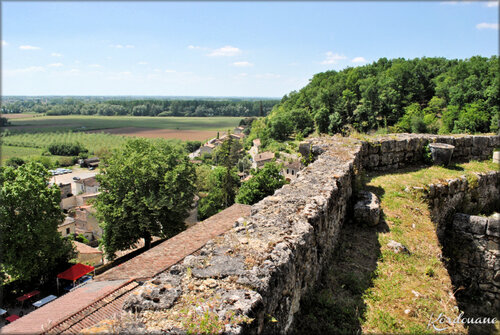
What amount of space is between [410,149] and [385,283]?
23.2 feet

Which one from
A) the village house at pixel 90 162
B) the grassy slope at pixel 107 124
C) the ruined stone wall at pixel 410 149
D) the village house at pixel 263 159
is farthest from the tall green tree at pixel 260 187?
the grassy slope at pixel 107 124

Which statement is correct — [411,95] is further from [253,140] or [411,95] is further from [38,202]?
[38,202]

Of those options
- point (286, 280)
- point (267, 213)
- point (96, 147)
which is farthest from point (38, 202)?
point (96, 147)

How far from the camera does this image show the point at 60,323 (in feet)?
18.8

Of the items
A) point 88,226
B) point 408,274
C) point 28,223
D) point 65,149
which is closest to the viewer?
point 408,274

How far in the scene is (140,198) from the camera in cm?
1809

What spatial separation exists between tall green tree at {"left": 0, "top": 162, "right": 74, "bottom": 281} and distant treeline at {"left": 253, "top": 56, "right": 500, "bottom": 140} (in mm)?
32988

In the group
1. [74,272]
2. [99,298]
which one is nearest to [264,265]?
[99,298]

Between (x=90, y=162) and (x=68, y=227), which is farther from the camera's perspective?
(x=90, y=162)

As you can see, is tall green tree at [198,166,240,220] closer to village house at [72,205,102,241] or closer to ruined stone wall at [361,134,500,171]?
village house at [72,205,102,241]

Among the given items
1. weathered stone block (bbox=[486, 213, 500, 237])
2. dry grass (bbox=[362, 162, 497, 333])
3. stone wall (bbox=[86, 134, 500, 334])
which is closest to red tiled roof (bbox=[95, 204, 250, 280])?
stone wall (bbox=[86, 134, 500, 334])

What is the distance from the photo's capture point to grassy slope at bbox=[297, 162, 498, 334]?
4.59m

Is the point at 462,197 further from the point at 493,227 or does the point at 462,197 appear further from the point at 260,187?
the point at 260,187

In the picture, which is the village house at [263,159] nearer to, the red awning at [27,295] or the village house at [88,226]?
the village house at [88,226]
